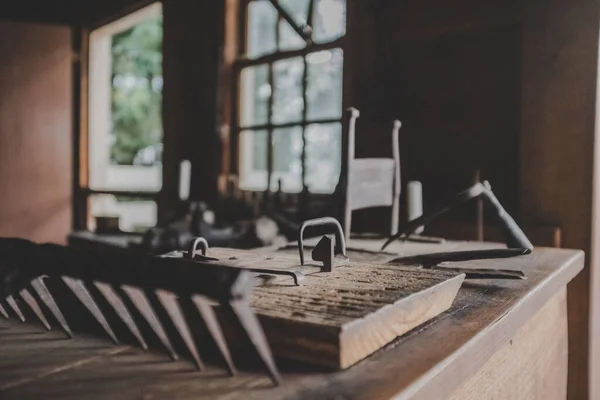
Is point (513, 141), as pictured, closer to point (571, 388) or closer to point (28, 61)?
point (571, 388)

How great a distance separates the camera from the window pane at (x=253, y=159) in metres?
4.05

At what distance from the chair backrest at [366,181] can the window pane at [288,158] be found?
1652 millimetres

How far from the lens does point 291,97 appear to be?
12.6 feet

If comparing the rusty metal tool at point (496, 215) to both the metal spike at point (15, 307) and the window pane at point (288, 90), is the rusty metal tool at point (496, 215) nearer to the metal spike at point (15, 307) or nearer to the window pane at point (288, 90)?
the metal spike at point (15, 307)

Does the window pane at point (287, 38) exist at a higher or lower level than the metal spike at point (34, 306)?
higher

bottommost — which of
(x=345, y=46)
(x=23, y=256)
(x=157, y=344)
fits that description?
(x=157, y=344)

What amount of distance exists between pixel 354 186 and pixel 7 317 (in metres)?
1.12

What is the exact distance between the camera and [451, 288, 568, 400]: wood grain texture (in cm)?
104

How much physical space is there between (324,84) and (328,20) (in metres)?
0.38

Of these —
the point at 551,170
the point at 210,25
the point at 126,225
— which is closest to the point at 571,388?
the point at 551,170

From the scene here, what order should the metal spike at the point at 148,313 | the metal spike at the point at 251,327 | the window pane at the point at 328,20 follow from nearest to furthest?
1. the metal spike at the point at 251,327
2. the metal spike at the point at 148,313
3. the window pane at the point at 328,20

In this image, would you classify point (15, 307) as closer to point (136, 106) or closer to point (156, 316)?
point (156, 316)

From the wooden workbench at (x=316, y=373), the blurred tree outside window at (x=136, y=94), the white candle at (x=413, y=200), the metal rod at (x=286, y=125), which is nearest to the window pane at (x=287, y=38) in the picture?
the metal rod at (x=286, y=125)

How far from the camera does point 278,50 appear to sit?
12.8 feet
